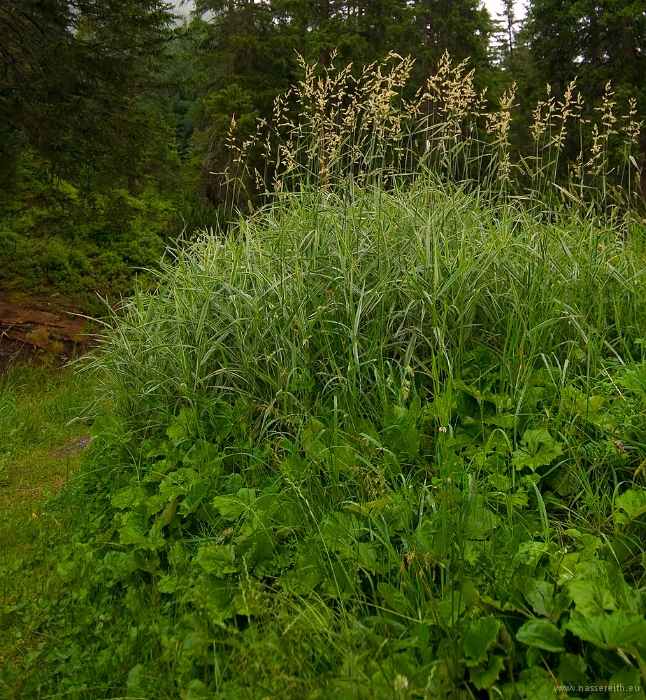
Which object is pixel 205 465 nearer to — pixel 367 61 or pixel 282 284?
pixel 282 284

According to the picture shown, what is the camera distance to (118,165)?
652 centimetres

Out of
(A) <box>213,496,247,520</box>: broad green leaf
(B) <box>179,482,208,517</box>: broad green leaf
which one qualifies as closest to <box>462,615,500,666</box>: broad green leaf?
(A) <box>213,496,247,520</box>: broad green leaf

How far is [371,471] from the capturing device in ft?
7.70

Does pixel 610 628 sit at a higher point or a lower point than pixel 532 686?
higher

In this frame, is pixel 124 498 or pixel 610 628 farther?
pixel 124 498

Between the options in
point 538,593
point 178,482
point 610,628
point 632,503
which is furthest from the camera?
point 178,482

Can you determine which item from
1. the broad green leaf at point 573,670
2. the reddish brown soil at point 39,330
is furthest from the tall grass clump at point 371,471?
the reddish brown soil at point 39,330

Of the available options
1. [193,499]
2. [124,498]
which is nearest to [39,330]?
[124,498]

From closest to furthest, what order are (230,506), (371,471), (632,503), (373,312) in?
(632,503) → (230,506) → (371,471) → (373,312)

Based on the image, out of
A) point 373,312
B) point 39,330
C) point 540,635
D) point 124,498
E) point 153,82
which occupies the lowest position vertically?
point 39,330

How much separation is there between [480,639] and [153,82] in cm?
694

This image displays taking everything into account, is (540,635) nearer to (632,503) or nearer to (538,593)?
(538,593)

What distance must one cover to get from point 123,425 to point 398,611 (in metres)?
2.13

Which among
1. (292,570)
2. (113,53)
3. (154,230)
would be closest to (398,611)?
(292,570)
